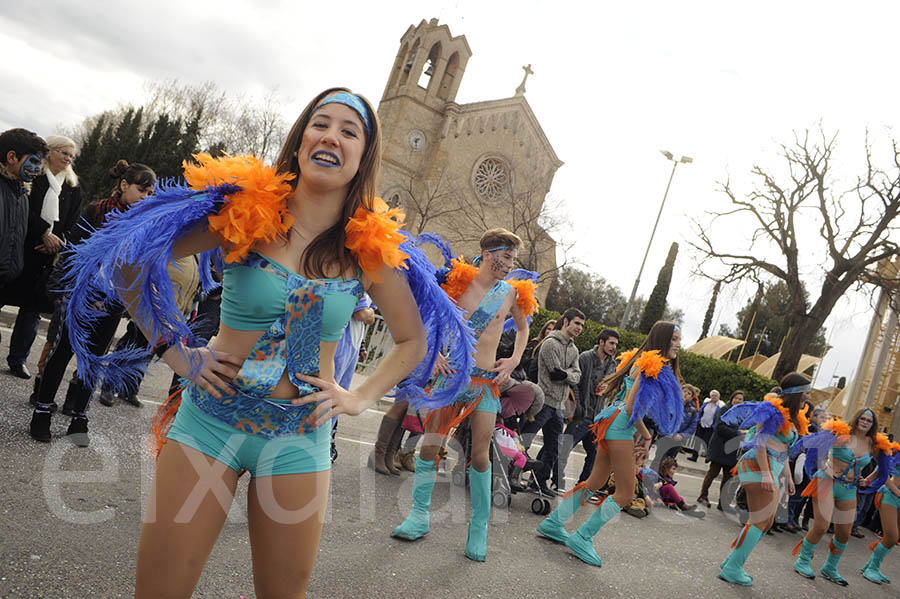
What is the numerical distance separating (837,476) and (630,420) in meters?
3.49

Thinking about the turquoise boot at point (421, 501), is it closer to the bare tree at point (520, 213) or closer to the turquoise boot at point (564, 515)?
the turquoise boot at point (564, 515)

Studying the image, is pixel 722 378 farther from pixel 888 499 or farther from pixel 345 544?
pixel 345 544

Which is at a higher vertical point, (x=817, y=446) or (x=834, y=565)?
(x=817, y=446)

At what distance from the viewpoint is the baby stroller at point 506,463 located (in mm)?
6613

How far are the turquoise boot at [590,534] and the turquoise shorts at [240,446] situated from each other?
12.8 feet

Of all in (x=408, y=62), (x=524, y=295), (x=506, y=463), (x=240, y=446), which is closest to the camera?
(x=240, y=446)

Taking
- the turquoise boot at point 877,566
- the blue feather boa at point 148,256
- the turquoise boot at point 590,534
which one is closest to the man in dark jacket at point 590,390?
the turquoise boot at point 590,534

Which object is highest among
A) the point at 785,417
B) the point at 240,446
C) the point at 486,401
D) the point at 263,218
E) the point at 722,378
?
the point at 722,378

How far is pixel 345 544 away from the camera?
431 cm

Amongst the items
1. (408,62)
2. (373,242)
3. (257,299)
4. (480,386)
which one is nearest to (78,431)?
(480,386)

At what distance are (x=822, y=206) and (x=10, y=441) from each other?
26.0 meters

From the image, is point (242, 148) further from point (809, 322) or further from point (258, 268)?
point (258, 268)

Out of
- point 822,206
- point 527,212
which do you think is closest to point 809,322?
point 822,206

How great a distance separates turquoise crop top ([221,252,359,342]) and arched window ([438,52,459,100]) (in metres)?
34.7
